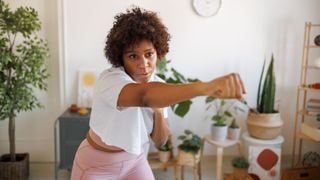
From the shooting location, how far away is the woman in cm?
116

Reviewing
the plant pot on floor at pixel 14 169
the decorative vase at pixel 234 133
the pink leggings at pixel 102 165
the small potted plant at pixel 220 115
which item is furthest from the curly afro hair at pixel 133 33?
the plant pot on floor at pixel 14 169

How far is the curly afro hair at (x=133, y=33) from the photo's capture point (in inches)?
49.4

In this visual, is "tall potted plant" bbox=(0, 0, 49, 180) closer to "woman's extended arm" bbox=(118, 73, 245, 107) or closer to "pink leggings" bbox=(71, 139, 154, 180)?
"pink leggings" bbox=(71, 139, 154, 180)

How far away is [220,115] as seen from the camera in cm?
310

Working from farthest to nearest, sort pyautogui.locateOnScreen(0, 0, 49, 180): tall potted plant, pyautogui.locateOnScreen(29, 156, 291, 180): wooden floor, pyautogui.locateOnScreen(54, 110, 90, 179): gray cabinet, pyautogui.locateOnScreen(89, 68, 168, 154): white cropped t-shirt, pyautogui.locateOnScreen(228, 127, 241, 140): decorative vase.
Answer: pyautogui.locateOnScreen(29, 156, 291, 180): wooden floor → pyautogui.locateOnScreen(228, 127, 241, 140): decorative vase → pyautogui.locateOnScreen(54, 110, 90, 179): gray cabinet → pyautogui.locateOnScreen(0, 0, 49, 180): tall potted plant → pyautogui.locateOnScreen(89, 68, 168, 154): white cropped t-shirt

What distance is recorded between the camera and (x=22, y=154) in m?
3.07

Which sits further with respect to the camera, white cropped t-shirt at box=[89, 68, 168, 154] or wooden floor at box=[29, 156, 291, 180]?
wooden floor at box=[29, 156, 291, 180]

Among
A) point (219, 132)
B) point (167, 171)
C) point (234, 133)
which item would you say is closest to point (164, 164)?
point (167, 171)

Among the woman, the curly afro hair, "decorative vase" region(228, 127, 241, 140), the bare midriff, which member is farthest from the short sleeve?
"decorative vase" region(228, 127, 241, 140)

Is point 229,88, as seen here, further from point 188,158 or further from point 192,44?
point 192,44

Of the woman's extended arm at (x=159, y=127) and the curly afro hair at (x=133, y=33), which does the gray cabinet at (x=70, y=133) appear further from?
the curly afro hair at (x=133, y=33)

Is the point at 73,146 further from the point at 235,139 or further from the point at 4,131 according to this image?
the point at 235,139

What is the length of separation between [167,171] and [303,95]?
1.52 m

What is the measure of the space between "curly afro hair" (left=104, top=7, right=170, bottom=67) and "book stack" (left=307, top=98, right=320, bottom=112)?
2161 mm
